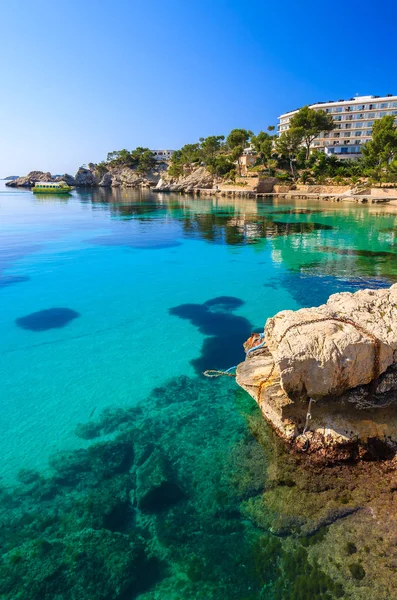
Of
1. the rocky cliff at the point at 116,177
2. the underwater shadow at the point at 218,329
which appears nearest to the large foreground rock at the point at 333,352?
the underwater shadow at the point at 218,329

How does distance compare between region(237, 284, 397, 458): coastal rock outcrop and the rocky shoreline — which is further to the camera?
the rocky shoreline

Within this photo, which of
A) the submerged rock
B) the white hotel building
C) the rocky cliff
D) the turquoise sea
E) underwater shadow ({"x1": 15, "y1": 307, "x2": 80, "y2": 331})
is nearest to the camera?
the turquoise sea

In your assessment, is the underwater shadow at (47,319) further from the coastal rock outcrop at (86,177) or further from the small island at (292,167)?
the coastal rock outcrop at (86,177)

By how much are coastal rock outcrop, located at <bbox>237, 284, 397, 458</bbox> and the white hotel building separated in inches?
4705

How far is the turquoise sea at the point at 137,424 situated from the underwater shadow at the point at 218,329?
87 millimetres

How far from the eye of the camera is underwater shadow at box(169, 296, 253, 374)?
12.9m

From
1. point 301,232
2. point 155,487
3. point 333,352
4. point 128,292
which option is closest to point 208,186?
point 301,232

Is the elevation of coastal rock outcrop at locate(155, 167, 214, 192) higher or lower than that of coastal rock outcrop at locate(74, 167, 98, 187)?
lower

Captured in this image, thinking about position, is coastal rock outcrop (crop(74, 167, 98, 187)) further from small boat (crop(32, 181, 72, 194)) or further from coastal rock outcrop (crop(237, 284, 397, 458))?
coastal rock outcrop (crop(237, 284, 397, 458))

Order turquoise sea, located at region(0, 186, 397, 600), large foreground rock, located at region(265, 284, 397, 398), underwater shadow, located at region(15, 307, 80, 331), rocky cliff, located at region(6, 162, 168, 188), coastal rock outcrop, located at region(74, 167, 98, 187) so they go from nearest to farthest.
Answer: turquoise sea, located at region(0, 186, 397, 600) < large foreground rock, located at region(265, 284, 397, 398) < underwater shadow, located at region(15, 307, 80, 331) < rocky cliff, located at region(6, 162, 168, 188) < coastal rock outcrop, located at region(74, 167, 98, 187)

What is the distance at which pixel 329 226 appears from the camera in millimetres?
43188

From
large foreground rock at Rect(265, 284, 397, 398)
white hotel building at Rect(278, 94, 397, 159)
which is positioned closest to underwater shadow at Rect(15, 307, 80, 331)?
large foreground rock at Rect(265, 284, 397, 398)

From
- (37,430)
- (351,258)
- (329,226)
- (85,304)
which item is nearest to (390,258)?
(351,258)

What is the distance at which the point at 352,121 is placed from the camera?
113 metres
